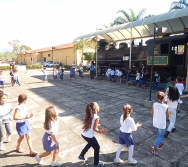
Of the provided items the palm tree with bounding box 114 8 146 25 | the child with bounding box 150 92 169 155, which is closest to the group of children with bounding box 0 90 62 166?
the child with bounding box 150 92 169 155

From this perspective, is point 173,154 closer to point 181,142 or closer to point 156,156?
point 156,156

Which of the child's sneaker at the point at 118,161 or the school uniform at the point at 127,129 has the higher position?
the school uniform at the point at 127,129

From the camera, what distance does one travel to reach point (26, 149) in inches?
150

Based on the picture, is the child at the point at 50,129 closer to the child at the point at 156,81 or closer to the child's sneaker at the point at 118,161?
the child's sneaker at the point at 118,161

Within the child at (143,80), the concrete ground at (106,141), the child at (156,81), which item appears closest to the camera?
the concrete ground at (106,141)

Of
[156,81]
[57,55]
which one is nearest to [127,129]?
[156,81]

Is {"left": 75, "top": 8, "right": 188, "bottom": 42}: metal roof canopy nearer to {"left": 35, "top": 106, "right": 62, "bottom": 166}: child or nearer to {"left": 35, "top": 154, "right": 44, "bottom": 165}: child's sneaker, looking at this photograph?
{"left": 35, "top": 106, "right": 62, "bottom": 166}: child

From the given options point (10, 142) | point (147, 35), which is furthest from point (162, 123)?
point (147, 35)

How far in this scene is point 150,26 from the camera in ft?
40.5

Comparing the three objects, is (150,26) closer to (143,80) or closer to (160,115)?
(143,80)

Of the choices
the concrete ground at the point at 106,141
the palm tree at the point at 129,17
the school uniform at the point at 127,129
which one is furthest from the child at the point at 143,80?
the palm tree at the point at 129,17

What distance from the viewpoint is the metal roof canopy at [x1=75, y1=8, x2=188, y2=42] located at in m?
8.73

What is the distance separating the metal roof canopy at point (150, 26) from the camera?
8.73m

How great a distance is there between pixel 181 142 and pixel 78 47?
20799 mm
